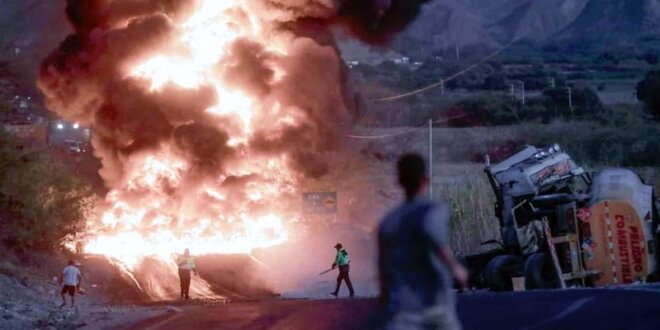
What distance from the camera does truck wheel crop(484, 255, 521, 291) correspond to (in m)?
22.7

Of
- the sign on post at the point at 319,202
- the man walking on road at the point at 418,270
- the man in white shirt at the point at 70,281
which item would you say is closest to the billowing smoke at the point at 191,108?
the sign on post at the point at 319,202

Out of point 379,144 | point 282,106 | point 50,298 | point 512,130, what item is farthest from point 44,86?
point 512,130

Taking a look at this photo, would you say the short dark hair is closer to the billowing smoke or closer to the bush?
the bush

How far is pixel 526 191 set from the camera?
22828 millimetres

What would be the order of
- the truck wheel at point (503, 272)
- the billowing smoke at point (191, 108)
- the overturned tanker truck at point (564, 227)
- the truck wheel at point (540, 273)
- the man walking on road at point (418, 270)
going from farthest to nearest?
the billowing smoke at point (191, 108) < the truck wheel at point (503, 272) < the truck wheel at point (540, 273) < the overturned tanker truck at point (564, 227) < the man walking on road at point (418, 270)

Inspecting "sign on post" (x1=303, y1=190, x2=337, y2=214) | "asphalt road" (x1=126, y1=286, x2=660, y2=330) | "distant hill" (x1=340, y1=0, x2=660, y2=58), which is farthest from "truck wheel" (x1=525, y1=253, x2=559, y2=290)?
"distant hill" (x1=340, y1=0, x2=660, y2=58)

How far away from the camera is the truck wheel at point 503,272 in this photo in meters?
22.7

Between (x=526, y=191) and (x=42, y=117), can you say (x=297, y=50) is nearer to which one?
(x=526, y=191)

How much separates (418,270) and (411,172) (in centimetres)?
73

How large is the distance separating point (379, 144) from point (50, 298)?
29539 millimetres

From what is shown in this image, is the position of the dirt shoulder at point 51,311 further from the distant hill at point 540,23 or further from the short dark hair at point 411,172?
the distant hill at point 540,23

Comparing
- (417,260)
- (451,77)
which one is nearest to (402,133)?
(451,77)

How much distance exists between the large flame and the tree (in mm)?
33013

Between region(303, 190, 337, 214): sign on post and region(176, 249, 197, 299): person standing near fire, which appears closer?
region(176, 249, 197, 299): person standing near fire
